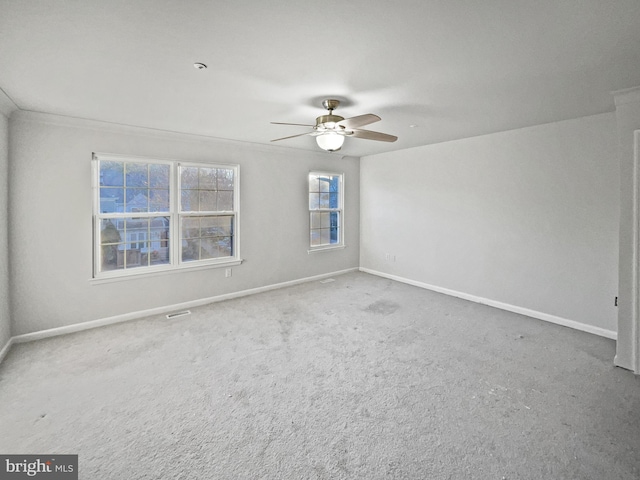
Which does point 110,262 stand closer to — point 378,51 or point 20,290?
point 20,290

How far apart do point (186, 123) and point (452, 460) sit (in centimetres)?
413

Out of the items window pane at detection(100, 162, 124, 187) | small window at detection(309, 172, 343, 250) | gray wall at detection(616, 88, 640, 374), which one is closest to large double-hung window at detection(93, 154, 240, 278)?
window pane at detection(100, 162, 124, 187)

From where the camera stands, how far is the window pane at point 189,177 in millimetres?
4270

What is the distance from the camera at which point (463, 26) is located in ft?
5.63

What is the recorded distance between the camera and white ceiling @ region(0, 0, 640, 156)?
62.5 inches

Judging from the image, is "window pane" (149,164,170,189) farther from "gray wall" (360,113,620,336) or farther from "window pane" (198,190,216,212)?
"gray wall" (360,113,620,336)

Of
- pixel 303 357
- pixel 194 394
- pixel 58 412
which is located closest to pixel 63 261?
pixel 58 412

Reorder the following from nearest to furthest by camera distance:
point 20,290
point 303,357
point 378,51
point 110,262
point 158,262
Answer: point 378,51
point 303,357
point 20,290
point 110,262
point 158,262

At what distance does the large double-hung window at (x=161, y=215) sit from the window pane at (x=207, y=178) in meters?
0.01

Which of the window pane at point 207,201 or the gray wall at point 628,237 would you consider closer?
the gray wall at point 628,237

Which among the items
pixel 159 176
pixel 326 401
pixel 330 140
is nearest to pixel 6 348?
pixel 159 176

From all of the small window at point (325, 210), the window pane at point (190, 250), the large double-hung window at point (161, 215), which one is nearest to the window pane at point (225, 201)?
the large double-hung window at point (161, 215)

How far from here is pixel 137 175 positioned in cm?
393
